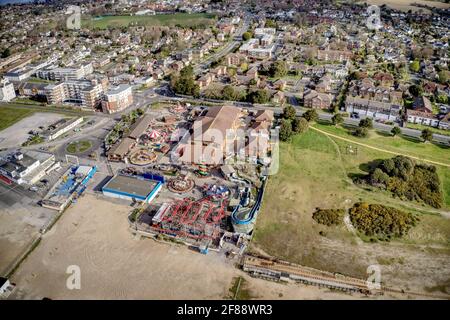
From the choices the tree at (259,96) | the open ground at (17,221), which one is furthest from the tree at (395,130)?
the open ground at (17,221)


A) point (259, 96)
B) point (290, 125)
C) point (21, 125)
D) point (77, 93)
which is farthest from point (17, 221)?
point (259, 96)

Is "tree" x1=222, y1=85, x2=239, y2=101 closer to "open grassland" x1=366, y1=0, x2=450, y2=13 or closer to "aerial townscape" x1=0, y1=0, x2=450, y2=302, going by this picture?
"aerial townscape" x1=0, y1=0, x2=450, y2=302

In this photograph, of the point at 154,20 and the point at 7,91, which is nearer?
the point at 7,91

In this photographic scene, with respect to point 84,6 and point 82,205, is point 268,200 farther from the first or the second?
point 84,6

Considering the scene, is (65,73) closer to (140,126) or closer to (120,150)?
(140,126)

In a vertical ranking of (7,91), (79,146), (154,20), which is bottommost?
→ (79,146)

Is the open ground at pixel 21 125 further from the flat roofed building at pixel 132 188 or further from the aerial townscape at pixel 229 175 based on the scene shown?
the flat roofed building at pixel 132 188
